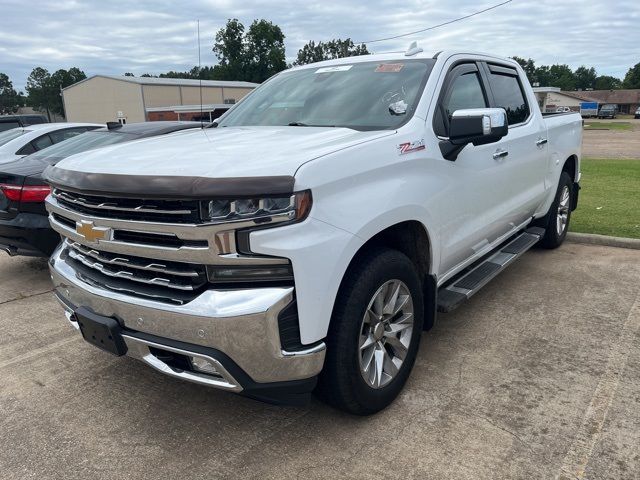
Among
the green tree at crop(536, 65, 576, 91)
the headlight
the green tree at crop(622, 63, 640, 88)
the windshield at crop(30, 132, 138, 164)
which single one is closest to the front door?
the headlight

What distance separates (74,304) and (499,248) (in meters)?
3.35

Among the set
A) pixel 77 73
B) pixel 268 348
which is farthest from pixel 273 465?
pixel 77 73

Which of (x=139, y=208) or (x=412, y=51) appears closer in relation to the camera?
(x=139, y=208)

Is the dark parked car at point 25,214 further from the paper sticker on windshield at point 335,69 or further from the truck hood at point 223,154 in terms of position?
the paper sticker on windshield at point 335,69

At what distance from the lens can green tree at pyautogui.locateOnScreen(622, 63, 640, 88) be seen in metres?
116

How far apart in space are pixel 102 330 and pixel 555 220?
4.81 metres

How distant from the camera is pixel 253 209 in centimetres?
222

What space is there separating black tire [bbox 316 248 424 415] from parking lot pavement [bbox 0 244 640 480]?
7.7 inches

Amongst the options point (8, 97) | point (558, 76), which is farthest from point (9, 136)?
point (558, 76)

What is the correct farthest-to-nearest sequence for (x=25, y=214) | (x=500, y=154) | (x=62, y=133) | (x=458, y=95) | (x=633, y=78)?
(x=633, y=78) < (x=62, y=133) < (x=25, y=214) < (x=500, y=154) < (x=458, y=95)

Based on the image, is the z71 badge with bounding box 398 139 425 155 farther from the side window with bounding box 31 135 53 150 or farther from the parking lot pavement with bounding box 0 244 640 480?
the side window with bounding box 31 135 53 150

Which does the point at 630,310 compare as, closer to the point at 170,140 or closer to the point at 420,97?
the point at 420,97

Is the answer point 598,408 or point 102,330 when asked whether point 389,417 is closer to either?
point 598,408

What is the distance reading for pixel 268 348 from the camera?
7.43 feet
